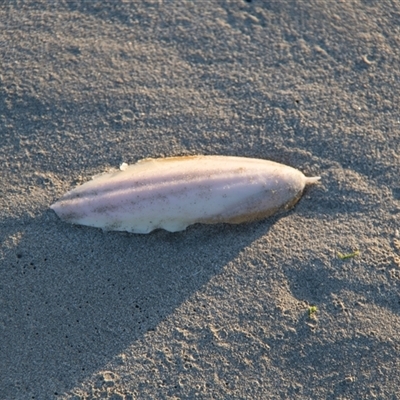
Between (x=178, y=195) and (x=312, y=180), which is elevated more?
(x=312, y=180)

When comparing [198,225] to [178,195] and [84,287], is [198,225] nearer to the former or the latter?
[178,195]

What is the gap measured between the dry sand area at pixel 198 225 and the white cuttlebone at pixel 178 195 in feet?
0.27

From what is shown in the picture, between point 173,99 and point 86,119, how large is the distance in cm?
55

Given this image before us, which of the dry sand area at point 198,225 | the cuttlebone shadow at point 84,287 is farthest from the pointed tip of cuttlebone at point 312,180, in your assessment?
the cuttlebone shadow at point 84,287

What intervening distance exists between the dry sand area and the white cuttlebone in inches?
3.3

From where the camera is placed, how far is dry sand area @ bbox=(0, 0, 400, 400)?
9.91ft

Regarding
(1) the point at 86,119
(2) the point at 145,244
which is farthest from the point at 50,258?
(1) the point at 86,119

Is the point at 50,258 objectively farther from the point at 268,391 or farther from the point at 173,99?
the point at 268,391

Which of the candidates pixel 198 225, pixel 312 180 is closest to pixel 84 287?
pixel 198 225

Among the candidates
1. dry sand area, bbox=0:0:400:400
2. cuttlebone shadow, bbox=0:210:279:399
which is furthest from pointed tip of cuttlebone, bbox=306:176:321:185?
cuttlebone shadow, bbox=0:210:279:399

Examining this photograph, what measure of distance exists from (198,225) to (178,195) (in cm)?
23

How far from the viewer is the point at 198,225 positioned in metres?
3.24

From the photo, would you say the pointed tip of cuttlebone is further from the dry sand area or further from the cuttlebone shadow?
the cuttlebone shadow

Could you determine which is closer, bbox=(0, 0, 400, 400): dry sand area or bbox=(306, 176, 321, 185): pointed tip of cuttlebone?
bbox=(0, 0, 400, 400): dry sand area
